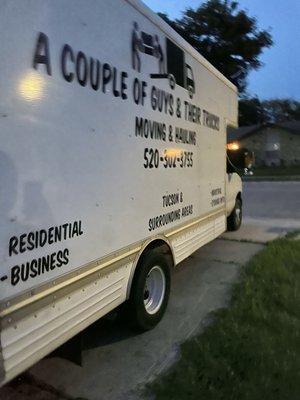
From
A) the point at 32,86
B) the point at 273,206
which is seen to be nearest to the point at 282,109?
the point at 273,206

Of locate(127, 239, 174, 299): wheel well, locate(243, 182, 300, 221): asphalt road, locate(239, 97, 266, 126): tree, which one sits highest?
locate(239, 97, 266, 126): tree

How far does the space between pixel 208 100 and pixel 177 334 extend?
3.10 m

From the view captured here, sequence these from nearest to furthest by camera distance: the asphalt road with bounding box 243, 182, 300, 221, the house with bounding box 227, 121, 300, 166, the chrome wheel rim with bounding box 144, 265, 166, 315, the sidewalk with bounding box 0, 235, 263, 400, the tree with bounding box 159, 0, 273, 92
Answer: the sidewalk with bounding box 0, 235, 263, 400 < the chrome wheel rim with bounding box 144, 265, 166, 315 < the asphalt road with bounding box 243, 182, 300, 221 < the tree with bounding box 159, 0, 273, 92 < the house with bounding box 227, 121, 300, 166

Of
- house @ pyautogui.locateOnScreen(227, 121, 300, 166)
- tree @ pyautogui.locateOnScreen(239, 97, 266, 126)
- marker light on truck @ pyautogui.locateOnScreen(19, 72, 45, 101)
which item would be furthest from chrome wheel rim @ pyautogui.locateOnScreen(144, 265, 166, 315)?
tree @ pyautogui.locateOnScreen(239, 97, 266, 126)

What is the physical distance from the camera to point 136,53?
4246 millimetres

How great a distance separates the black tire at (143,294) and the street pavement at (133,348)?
12 centimetres

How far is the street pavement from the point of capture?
12.4 feet

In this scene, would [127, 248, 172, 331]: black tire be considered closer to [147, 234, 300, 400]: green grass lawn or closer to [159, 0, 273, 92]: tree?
[147, 234, 300, 400]: green grass lawn

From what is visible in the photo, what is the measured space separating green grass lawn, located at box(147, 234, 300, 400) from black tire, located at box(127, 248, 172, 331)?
1.47 ft

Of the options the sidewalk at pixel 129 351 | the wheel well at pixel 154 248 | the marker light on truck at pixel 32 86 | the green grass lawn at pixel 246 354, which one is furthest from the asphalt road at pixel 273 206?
the marker light on truck at pixel 32 86

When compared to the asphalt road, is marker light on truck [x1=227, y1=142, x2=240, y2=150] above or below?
above

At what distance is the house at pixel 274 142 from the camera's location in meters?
53.1

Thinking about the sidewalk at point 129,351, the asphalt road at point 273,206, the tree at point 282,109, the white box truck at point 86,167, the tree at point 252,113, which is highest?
the tree at point 282,109

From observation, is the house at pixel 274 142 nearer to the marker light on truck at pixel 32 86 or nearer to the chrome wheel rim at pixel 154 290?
the chrome wheel rim at pixel 154 290
